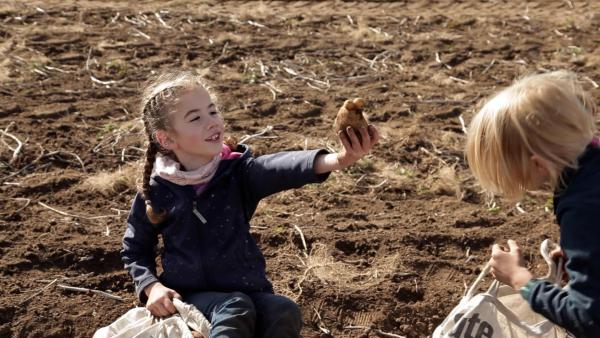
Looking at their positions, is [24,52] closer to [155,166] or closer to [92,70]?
[92,70]

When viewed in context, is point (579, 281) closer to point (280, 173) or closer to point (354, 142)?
point (354, 142)

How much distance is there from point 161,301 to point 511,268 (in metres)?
1.25

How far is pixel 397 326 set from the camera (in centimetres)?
423

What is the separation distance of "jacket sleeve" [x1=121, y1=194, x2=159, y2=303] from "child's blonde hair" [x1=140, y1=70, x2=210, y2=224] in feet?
0.30

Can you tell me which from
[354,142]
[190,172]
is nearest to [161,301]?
[190,172]

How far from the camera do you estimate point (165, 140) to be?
11.6 ft

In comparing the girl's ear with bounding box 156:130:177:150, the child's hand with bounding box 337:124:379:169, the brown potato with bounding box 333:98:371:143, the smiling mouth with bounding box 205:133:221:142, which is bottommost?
the girl's ear with bounding box 156:130:177:150

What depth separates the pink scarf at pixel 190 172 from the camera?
11.3 feet

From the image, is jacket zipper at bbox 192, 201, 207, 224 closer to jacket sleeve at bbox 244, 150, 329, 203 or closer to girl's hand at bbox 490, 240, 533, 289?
jacket sleeve at bbox 244, 150, 329, 203

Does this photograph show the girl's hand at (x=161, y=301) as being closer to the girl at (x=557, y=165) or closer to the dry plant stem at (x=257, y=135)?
the girl at (x=557, y=165)

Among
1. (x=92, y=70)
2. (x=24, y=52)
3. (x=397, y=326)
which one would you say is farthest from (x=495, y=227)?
(x=24, y=52)

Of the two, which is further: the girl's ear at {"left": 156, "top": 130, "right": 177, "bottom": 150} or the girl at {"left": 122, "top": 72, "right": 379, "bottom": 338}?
the girl's ear at {"left": 156, "top": 130, "right": 177, "bottom": 150}

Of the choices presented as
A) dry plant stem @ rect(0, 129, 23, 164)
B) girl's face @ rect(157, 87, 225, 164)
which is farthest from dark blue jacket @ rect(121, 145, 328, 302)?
dry plant stem @ rect(0, 129, 23, 164)

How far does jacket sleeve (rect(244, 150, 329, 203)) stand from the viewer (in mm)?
3229
